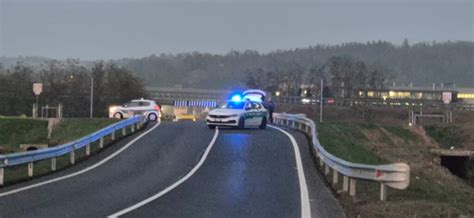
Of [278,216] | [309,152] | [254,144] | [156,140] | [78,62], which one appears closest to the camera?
[278,216]

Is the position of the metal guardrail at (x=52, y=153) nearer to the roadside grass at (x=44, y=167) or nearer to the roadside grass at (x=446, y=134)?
the roadside grass at (x=44, y=167)

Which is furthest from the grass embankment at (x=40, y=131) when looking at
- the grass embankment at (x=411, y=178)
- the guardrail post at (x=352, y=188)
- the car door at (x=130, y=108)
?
the guardrail post at (x=352, y=188)

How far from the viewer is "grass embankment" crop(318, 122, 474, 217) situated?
12.7 m

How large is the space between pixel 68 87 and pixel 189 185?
77.6 metres

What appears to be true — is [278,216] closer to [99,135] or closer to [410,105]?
[99,135]

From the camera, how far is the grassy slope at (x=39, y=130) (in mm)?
36938

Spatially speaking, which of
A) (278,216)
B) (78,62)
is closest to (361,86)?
(78,62)

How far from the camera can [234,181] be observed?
58.1 ft

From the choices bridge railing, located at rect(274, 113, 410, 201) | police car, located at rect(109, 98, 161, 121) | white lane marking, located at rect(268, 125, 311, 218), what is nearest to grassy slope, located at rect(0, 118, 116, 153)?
police car, located at rect(109, 98, 161, 121)

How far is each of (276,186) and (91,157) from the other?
925 cm

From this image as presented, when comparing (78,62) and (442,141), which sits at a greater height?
(78,62)

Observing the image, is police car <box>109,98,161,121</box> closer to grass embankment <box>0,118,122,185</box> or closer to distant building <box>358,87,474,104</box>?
grass embankment <box>0,118,122,185</box>

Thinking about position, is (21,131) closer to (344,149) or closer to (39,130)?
(39,130)

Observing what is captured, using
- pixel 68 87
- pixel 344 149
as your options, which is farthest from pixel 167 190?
pixel 68 87
